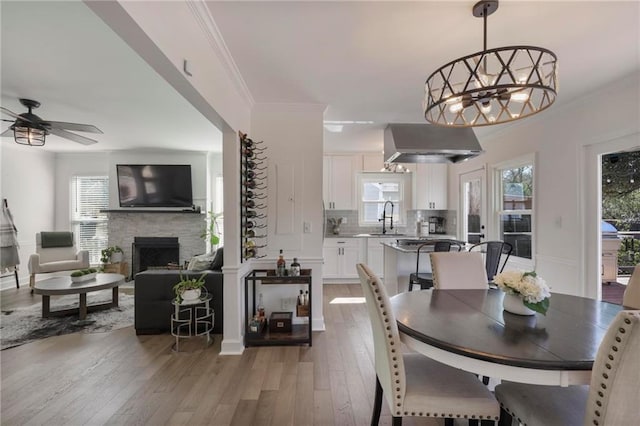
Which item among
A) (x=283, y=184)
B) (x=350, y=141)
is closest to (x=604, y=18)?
(x=283, y=184)

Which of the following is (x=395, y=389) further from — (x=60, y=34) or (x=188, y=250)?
(x=188, y=250)

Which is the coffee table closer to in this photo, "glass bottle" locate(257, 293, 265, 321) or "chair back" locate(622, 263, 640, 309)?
"glass bottle" locate(257, 293, 265, 321)

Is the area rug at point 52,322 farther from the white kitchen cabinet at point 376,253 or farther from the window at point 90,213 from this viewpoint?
the white kitchen cabinet at point 376,253

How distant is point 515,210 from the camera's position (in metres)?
4.05

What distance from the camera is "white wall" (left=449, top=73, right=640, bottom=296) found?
2.66 metres

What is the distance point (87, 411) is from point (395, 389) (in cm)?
203

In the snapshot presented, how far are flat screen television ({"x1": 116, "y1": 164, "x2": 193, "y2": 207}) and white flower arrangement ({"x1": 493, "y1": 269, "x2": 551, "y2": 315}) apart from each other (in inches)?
220

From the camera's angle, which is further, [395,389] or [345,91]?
[345,91]

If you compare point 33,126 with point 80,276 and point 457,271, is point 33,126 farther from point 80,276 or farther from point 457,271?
point 457,271

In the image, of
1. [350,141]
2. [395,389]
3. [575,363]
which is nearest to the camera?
[575,363]

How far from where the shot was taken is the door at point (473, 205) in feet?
15.3

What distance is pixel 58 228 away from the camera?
594cm

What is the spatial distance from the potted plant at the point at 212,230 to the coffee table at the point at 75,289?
195cm

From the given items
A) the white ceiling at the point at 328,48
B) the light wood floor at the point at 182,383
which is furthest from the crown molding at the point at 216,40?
the light wood floor at the point at 182,383
